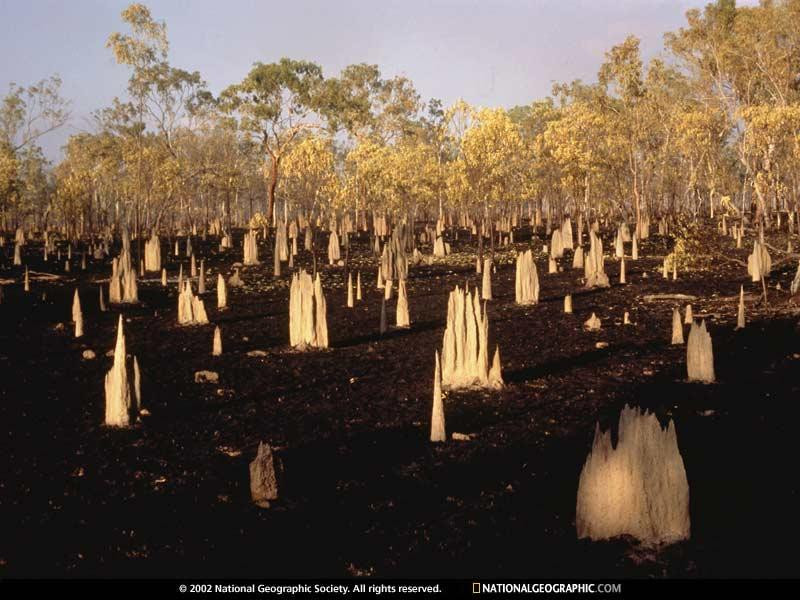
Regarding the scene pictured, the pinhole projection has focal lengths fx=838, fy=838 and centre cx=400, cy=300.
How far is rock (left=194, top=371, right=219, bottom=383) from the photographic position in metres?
11.2

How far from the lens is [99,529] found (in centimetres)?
644

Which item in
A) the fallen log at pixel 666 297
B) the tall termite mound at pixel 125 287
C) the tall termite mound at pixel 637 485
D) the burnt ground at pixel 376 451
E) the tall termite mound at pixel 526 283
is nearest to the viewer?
the tall termite mound at pixel 637 485

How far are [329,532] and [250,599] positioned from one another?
1319 millimetres

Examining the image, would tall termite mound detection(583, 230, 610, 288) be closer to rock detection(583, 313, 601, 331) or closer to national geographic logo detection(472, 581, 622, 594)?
rock detection(583, 313, 601, 331)

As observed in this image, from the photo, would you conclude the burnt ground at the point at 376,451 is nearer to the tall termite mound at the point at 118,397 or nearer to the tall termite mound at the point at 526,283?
the tall termite mound at the point at 118,397

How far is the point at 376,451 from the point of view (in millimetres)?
8203

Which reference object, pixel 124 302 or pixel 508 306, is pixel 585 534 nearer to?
pixel 508 306

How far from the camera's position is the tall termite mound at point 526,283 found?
55.6 feet

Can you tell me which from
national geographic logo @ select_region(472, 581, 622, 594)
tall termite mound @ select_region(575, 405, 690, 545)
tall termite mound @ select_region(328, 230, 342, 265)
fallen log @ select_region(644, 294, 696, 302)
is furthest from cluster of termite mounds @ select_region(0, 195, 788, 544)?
tall termite mound @ select_region(328, 230, 342, 265)

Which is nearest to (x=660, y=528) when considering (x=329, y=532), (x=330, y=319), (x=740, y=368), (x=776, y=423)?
(x=329, y=532)

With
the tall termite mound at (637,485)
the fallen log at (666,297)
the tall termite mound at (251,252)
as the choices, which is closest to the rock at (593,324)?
the fallen log at (666,297)

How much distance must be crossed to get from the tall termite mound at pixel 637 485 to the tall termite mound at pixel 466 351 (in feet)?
14.5

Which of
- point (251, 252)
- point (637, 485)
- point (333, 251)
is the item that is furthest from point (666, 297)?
point (251, 252)

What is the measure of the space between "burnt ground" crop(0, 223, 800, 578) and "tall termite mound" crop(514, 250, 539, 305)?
4.57 ft
